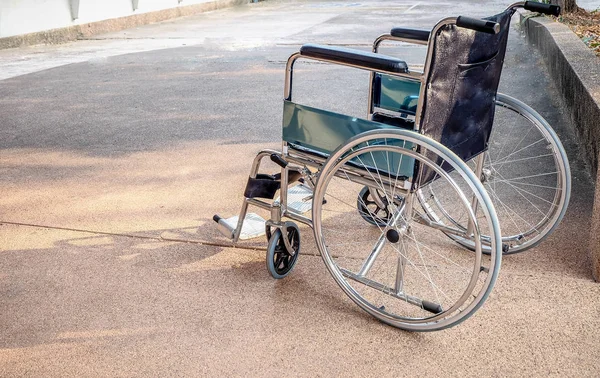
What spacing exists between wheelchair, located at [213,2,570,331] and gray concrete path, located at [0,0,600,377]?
0.14m

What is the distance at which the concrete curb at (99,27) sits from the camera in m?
10.7

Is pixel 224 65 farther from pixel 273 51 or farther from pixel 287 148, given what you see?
pixel 287 148

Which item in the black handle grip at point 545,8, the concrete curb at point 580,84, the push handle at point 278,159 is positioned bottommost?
the concrete curb at point 580,84

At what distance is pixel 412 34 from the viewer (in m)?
3.19

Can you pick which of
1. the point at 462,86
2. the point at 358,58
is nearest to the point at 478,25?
the point at 462,86

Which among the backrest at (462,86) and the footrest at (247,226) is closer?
the backrest at (462,86)

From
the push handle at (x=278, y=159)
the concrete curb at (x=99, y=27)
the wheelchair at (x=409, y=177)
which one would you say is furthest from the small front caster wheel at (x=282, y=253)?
the concrete curb at (x=99, y=27)

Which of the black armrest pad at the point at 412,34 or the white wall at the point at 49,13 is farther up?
the black armrest pad at the point at 412,34

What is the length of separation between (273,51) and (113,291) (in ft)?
22.2

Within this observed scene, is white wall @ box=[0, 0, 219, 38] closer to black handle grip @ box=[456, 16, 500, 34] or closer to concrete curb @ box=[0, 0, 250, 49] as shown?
concrete curb @ box=[0, 0, 250, 49]

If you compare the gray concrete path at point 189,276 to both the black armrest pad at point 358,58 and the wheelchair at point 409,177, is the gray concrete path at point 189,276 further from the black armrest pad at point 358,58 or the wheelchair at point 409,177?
the black armrest pad at point 358,58

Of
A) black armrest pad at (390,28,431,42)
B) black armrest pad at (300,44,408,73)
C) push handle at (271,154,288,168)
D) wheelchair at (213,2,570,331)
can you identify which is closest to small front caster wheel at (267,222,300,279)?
wheelchair at (213,2,570,331)

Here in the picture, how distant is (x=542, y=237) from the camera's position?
3.00 m

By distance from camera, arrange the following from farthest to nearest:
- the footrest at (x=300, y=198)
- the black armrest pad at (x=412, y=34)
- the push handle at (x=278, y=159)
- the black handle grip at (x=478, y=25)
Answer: the footrest at (x=300, y=198), the black armrest pad at (x=412, y=34), the push handle at (x=278, y=159), the black handle grip at (x=478, y=25)
